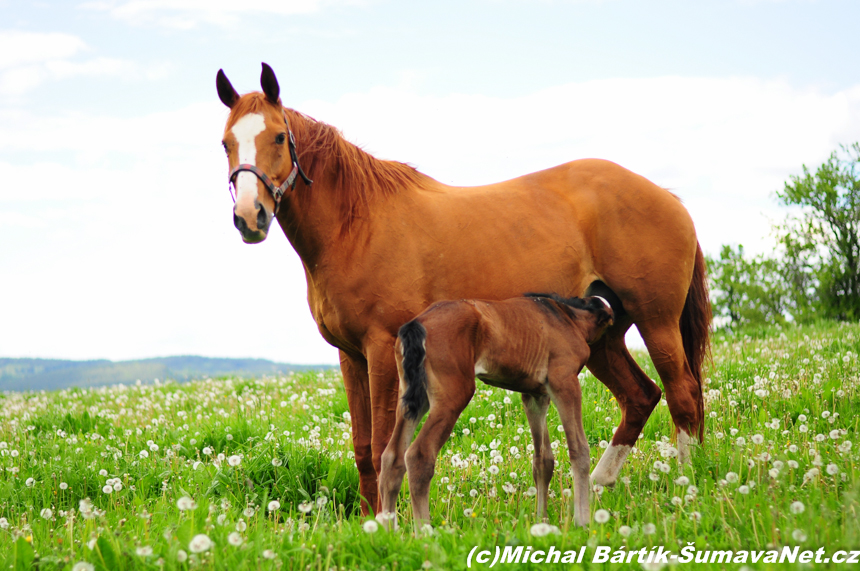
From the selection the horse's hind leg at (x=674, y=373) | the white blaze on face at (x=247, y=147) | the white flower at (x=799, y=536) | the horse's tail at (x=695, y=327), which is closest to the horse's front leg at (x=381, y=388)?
the white blaze on face at (x=247, y=147)

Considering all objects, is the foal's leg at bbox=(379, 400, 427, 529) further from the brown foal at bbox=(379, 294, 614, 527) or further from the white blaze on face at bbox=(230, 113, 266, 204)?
the white blaze on face at bbox=(230, 113, 266, 204)

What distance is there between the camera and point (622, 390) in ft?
20.9

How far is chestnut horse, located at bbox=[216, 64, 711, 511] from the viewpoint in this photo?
16.4 ft

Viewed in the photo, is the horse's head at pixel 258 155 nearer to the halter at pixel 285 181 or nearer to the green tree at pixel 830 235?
the halter at pixel 285 181

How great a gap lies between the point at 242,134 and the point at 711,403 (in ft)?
19.7

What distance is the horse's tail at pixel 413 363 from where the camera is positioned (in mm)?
4184

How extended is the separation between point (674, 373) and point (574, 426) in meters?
2.12

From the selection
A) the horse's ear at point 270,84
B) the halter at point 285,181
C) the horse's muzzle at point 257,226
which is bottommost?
the horse's muzzle at point 257,226

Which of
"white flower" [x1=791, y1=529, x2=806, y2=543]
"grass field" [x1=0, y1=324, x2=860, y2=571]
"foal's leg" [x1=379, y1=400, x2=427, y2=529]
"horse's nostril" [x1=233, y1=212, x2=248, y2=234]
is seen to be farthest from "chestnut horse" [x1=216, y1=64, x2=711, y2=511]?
"white flower" [x1=791, y1=529, x2=806, y2=543]

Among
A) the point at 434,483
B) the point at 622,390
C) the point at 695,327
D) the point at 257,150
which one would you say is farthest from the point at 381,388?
the point at 695,327

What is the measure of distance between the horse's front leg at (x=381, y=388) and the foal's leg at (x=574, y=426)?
119 centimetres

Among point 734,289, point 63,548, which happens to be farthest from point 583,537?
point 734,289

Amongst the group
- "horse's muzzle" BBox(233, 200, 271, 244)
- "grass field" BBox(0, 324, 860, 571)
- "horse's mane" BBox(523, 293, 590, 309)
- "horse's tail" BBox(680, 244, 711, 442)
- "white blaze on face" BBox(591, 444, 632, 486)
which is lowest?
"white blaze on face" BBox(591, 444, 632, 486)

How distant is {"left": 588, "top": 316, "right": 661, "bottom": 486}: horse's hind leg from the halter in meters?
3.24
